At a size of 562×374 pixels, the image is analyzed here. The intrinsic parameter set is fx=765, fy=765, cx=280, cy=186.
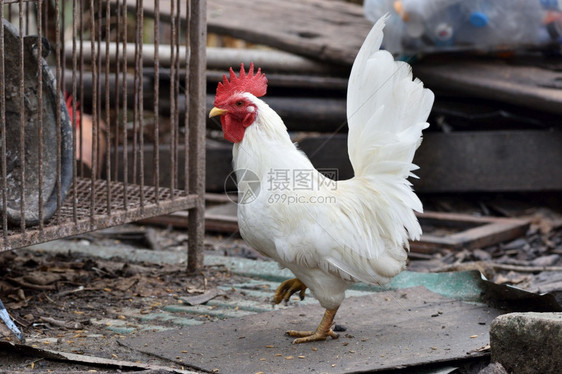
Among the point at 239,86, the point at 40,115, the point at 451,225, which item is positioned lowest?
the point at 451,225

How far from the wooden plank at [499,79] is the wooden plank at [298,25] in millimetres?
820

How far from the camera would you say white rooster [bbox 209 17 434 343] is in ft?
12.0

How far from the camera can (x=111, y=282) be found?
494cm

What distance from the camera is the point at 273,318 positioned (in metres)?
4.24

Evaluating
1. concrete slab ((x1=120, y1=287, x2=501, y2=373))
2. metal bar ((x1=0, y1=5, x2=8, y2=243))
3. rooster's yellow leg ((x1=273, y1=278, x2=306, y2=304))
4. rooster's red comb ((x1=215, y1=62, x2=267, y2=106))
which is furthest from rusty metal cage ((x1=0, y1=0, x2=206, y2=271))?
rooster's yellow leg ((x1=273, y1=278, x2=306, y2=304))

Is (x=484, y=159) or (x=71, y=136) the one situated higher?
(x=71, y=136)

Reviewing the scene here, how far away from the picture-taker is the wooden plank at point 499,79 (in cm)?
660

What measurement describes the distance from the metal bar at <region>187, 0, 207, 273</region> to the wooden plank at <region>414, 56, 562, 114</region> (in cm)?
272

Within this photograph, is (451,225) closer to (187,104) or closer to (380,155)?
(187,104)

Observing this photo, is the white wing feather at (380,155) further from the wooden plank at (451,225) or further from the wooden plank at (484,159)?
the wooden plank at (484,159)

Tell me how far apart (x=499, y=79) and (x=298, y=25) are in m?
2.32

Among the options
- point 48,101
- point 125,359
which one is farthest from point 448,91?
point 125,359

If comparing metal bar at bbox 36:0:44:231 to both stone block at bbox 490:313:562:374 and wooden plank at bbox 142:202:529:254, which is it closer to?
stone block at bbox 490:313:562:374

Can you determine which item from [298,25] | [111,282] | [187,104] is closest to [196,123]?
[187,104]
